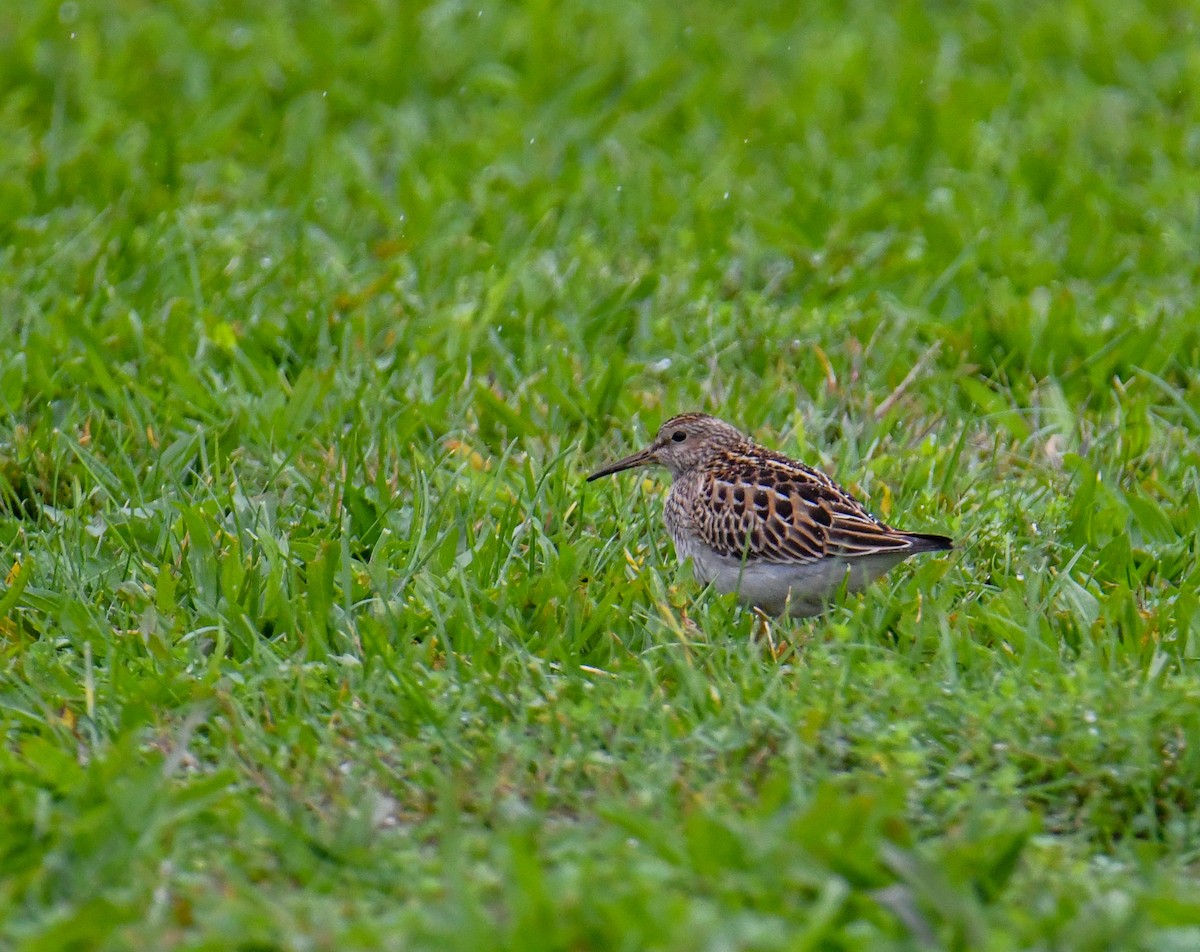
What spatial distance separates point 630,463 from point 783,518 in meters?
0.80

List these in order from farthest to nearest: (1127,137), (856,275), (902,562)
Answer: (1127,137) → (856,275) → (902,562)

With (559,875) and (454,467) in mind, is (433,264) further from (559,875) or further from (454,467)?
(559,875)

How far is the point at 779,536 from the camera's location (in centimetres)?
553

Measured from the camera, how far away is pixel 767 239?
8.45 metres

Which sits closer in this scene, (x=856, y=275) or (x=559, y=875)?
(x=559, y=875)

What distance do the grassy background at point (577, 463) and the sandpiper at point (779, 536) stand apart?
0.16m

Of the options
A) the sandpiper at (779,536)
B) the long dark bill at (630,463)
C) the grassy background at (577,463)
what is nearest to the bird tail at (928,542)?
the sandpiper at (779,536)

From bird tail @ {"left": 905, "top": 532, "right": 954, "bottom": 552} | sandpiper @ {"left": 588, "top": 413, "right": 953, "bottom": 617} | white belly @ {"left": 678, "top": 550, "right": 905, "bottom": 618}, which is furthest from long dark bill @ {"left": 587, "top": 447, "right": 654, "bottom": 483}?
bird tail @ {"left": 905, "top": 532, "right": 954, "bottom": 552}

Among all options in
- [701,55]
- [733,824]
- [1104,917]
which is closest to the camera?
[1104,917]

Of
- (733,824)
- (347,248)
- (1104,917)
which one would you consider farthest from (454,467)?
(1104,917)

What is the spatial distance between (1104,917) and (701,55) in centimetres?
783

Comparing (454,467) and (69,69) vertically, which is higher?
(69,69)

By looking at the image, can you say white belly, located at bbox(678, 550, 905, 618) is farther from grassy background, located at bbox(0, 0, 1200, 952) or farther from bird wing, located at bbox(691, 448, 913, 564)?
grassy background, located at bbox(0, 0, 1200, 952)

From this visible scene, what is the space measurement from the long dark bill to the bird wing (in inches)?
15.8
